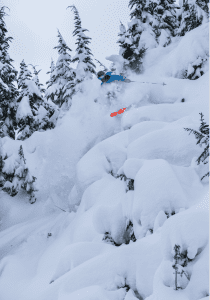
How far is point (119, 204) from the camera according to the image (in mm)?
6023

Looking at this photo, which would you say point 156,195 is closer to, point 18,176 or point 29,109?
point 18,176

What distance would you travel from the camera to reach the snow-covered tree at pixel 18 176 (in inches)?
513

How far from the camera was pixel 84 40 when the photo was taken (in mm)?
19328

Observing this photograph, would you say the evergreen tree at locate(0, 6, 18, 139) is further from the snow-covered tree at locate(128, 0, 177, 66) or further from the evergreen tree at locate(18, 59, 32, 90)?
the snow-covered tree at locate(128, 0, 177, 66)

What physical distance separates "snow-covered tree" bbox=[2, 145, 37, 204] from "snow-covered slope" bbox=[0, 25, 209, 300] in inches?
23.6

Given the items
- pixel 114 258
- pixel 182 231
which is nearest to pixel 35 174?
pixel 114 258

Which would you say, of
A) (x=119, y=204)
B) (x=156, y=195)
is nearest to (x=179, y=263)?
(x=156, y=195)

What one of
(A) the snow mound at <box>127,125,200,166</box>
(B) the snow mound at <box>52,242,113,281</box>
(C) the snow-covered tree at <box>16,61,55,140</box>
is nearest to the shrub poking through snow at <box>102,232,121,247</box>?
(B) the snow mound at <box>52,242,113,281</box>

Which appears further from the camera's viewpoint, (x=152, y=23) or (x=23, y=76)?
(x=152, y=23)

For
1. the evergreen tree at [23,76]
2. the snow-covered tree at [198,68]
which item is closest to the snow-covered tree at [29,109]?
the evergreen tree at [23,76]

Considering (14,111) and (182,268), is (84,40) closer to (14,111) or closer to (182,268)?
(14,111)

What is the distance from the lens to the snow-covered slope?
3686mm

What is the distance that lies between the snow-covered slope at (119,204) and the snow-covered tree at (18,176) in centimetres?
60

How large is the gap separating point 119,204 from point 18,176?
9165 mm
